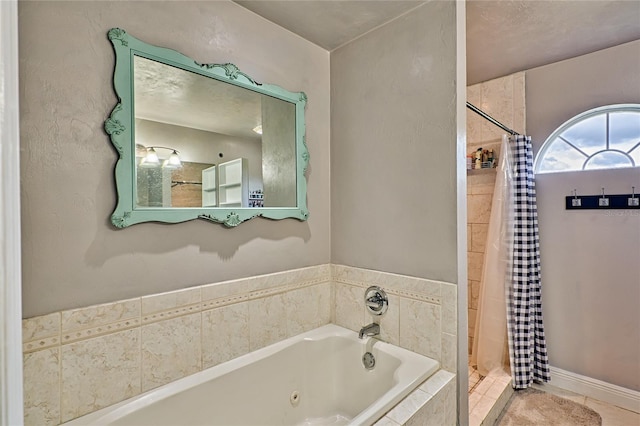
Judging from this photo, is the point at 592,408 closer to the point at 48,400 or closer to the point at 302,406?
the point at 302,406

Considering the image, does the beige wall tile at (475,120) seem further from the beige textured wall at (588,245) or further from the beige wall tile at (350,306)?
the beige wall tile at (350,306)

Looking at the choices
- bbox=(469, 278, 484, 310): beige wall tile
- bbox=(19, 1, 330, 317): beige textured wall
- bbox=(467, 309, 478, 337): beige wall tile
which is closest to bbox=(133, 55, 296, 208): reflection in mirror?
bbox=(19, 1, 330, 317): beige textured wall

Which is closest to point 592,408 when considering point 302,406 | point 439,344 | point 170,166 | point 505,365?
point 505,365

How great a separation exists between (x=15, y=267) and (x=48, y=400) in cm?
103

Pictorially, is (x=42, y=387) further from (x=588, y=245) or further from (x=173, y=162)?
(x=588, y=245)

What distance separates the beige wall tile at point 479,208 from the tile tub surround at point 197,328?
A: 138 cm

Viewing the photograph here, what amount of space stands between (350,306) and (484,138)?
1.90 m

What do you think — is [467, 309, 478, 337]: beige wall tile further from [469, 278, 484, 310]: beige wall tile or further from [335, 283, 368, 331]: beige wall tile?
[335, 283, 368, 331]: beige wall tile

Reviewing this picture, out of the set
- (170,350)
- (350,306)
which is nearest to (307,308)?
(350,306)

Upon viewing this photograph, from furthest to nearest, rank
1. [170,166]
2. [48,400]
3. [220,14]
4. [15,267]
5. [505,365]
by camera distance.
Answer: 1. [505,365]
2. [220,14]
3. [170,166]
4. [48,400]
5. [15,267]

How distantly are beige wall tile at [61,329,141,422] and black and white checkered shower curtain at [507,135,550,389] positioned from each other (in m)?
2.41

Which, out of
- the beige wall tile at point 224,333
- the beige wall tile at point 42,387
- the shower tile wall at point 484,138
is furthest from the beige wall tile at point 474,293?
the beige wall tile at point 42,387

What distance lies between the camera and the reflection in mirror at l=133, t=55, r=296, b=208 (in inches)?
53.4

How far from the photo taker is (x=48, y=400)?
3.68 ft
